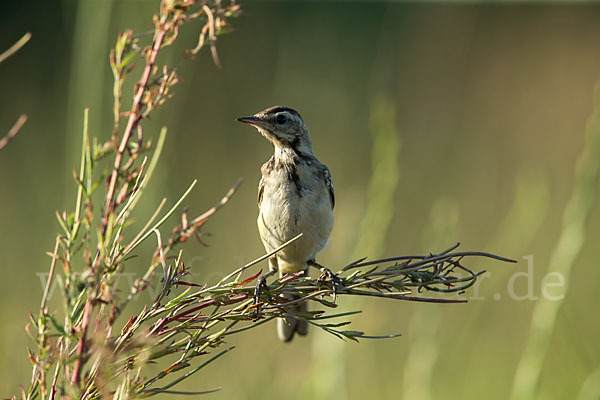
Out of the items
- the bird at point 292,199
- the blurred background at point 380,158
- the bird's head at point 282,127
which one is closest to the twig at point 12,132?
the blurred background at point 380,158

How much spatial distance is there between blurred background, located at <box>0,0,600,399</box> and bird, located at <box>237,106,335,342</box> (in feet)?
0.56

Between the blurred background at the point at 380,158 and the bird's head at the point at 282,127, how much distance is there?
0.60 metres

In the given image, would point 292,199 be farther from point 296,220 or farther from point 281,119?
point 281,119

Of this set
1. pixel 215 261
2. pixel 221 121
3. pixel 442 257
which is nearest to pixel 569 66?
pixel 221 121

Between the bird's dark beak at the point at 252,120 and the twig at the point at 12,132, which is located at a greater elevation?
the bird's dark beak at the point at 252,120

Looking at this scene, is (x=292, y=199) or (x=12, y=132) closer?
(x=12, y=132)

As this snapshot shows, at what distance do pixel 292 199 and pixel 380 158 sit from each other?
0.83 meters

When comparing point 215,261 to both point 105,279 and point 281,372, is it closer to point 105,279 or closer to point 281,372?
point 281,372

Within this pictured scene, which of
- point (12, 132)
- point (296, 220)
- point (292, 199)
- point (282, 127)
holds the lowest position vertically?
point (296, 220)

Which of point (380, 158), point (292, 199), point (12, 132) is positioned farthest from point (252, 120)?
point (12, 132)

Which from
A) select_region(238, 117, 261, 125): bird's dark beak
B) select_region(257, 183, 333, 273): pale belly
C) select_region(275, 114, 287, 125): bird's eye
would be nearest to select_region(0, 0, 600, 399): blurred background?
select_region(257, 183, 333, 273): pale belly

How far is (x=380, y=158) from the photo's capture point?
11.2 ft

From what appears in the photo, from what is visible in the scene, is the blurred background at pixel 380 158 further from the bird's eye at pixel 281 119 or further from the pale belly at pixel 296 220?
the bird's eye at pixel 281 119

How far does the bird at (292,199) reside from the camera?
13.3ft
